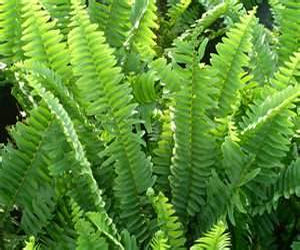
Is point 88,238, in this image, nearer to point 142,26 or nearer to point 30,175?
point 30,175

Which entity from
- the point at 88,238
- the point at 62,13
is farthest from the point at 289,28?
the point at 88,238

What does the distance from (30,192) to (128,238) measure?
0.31 m

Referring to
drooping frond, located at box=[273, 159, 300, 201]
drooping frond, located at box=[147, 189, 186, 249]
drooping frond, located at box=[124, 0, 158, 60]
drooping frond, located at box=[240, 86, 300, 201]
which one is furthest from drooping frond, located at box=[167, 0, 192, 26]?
drooping frond, located at box=[147, 189, 186, 249]

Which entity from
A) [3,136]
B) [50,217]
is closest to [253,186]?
[50,217]

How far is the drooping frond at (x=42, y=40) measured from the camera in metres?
1.63

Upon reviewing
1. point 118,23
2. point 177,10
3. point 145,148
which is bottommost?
point 145,148

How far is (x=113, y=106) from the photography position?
61.2 inches

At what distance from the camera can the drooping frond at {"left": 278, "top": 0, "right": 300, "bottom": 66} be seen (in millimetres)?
1890

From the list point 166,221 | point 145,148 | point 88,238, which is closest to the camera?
point 88,238

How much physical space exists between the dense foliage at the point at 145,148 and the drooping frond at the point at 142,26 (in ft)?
0.38

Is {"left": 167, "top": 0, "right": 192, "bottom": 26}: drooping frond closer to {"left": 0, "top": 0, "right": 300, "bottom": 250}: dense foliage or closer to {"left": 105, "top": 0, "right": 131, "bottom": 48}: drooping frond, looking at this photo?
{"left": 105, "top": 0, "right": 131, "bottom": 48}: drooping frond

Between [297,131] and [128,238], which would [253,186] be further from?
[128,238]

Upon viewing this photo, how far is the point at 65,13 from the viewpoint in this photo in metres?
1.91

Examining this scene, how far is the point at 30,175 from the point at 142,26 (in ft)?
1.80
